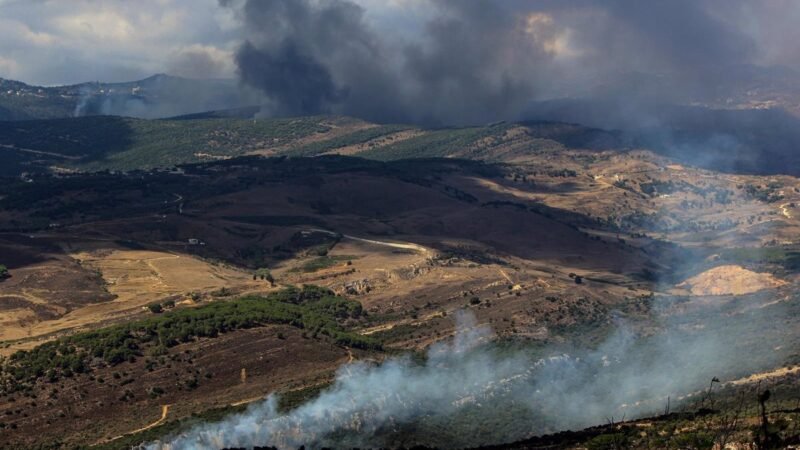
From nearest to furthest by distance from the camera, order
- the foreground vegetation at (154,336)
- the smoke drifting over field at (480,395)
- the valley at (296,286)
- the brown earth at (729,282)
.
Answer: the smoke drifting over field at (480,395) → the valley at (296,286) → the foreground vegetation at (154,336) → the brown earth at (729,282)

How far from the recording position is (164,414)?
259 ft

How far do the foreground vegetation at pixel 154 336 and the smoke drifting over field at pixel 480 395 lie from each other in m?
14.6

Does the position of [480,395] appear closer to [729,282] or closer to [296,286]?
[296,286]

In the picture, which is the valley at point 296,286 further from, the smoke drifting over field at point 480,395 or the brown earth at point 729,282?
the smoke drifting over field at point 480,395

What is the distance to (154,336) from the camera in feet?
310

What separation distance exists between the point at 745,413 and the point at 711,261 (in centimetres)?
9301

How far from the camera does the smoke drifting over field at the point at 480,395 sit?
7119cm

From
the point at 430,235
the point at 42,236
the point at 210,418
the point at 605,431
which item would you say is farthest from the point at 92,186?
the point at 605,431

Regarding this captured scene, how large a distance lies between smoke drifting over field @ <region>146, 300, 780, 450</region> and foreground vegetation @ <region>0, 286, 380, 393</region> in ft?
47.8

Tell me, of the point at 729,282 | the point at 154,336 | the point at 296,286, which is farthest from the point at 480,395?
the point at 729,282

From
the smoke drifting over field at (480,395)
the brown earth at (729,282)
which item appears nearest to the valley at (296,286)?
the brown earth at (729,282)

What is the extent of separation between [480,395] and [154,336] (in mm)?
32446

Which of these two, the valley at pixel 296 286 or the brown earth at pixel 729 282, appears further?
the brown earth at pixel 729 282

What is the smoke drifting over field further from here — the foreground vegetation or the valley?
the foreground vegetation
